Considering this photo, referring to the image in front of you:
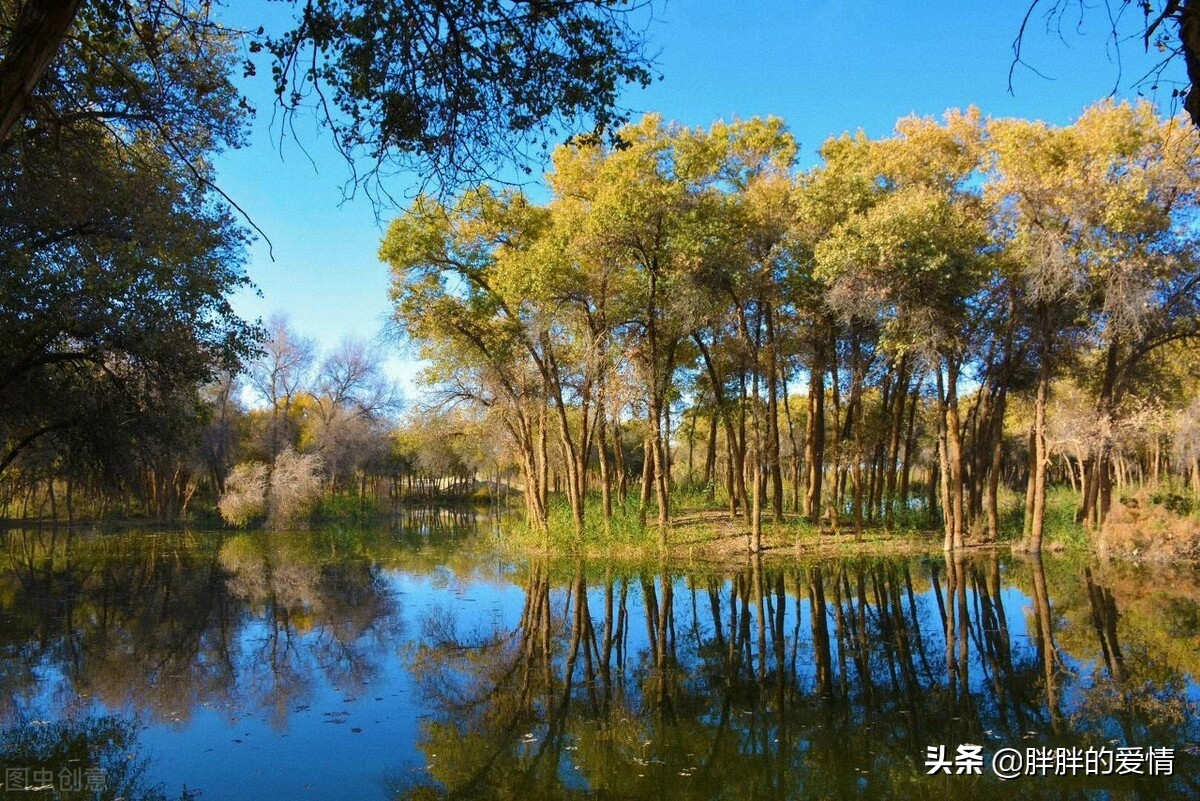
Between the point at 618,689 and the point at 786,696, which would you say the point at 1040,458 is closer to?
the point at 786,696

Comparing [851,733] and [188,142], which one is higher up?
[188,142]

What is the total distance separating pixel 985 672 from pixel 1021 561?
9719mm

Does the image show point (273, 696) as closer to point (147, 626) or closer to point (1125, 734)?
point (147, 626)

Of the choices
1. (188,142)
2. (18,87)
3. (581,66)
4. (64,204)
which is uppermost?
(188,142)

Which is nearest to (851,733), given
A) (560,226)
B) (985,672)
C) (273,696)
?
(985,672)

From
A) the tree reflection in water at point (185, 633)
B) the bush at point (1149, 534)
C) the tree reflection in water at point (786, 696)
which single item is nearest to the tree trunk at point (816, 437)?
the bush at point (1149, 534)

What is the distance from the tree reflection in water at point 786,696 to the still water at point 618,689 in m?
0.04

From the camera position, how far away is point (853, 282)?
16.3 m

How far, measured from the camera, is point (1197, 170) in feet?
47.2

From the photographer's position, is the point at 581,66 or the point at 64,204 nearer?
the point at 581,66

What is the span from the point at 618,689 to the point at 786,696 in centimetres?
166

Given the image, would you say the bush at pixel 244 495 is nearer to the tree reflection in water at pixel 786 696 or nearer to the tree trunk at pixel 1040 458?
the tree reflection in water at pixel 786 696

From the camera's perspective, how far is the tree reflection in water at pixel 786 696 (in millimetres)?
5395

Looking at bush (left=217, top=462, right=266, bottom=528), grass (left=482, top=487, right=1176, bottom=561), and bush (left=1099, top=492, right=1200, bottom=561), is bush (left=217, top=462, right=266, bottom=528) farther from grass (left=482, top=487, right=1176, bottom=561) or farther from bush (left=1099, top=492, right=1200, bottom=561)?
bush (left=1099, top=492, right=1200, bottom=561)
